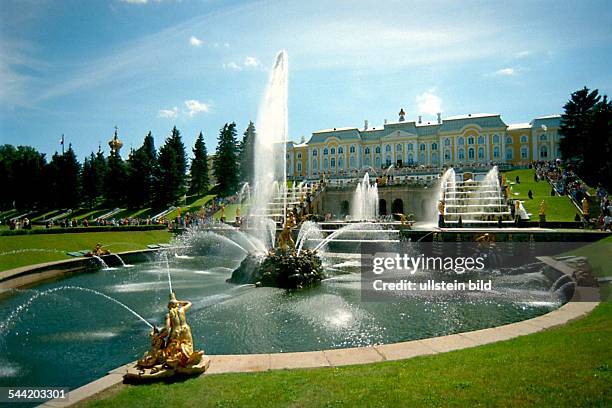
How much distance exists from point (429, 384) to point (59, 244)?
25.6m

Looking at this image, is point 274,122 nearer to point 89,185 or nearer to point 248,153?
point 248,153

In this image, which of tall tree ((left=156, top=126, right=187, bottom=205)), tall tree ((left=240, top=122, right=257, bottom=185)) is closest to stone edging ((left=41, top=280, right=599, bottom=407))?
tall tree ((left=156, top=126, right=187, bottom=205))

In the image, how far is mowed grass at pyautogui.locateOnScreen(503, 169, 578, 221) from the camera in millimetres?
28778

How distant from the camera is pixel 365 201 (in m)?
47.8

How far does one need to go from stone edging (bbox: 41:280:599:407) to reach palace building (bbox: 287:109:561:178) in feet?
215

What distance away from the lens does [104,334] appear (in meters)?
9.02

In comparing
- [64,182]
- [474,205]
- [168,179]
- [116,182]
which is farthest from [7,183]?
[474,205]

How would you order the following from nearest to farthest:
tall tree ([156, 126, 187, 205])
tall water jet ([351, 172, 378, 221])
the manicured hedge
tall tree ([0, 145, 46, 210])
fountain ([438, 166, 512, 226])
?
the manicured hedge → fountain ([438, 166, 512, 226]) → tall water jet ([351, 172, 378, 221]) → tall tree ([156, 126, 187, 205]) → tall tree ([0, 145, 46, 210])

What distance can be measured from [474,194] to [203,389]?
125ft

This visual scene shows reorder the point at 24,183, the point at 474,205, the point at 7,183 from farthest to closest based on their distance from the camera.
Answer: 1. the point at 7,183
2. the point at 24,183
3. the point at 474,205

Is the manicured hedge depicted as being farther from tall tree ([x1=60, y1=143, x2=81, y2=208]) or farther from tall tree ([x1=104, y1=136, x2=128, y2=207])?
tall tree ([x1=60, y1=143, x2=81, y2=208])

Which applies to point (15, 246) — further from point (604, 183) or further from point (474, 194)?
point (604, 183)

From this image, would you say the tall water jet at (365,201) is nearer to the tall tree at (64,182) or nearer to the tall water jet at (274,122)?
the tall water jet at (274,122)

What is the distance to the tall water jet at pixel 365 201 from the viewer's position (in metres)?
47.4
